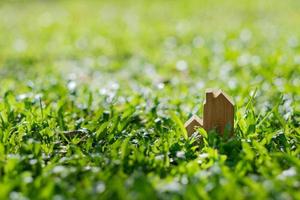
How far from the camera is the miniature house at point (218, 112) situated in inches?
125

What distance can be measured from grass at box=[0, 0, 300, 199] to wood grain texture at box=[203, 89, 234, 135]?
3.6 inches

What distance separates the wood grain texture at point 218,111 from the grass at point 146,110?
0.09m

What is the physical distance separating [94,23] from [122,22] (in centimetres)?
48

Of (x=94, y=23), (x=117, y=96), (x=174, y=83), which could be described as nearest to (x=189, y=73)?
(x=174, y=83)

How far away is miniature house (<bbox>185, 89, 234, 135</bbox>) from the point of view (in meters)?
3.18

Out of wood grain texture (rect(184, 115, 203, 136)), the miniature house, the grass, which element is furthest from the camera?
wood grain texture (rect(184, 115, 203, 136))

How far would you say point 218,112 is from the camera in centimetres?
323

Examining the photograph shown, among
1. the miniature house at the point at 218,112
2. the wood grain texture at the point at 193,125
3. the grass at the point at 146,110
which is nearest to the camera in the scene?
the grass at the point at 146,110

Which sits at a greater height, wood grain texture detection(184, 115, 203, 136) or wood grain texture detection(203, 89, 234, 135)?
wood grain texture detection(203, 89, 234, 135)

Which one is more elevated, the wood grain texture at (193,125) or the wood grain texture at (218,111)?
the wood grain texture at (218,111)

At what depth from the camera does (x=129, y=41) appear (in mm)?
7758

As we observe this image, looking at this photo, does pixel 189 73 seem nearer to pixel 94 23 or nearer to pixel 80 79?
pixel 80 79

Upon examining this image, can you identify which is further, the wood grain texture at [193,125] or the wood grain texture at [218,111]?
the wood grain texture at [193,125]

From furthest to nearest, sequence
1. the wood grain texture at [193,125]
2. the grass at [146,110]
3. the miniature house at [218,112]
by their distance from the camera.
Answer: the wood grain texture at [193,125]
the miniature house at [218,112]
the grass at [146,110]
